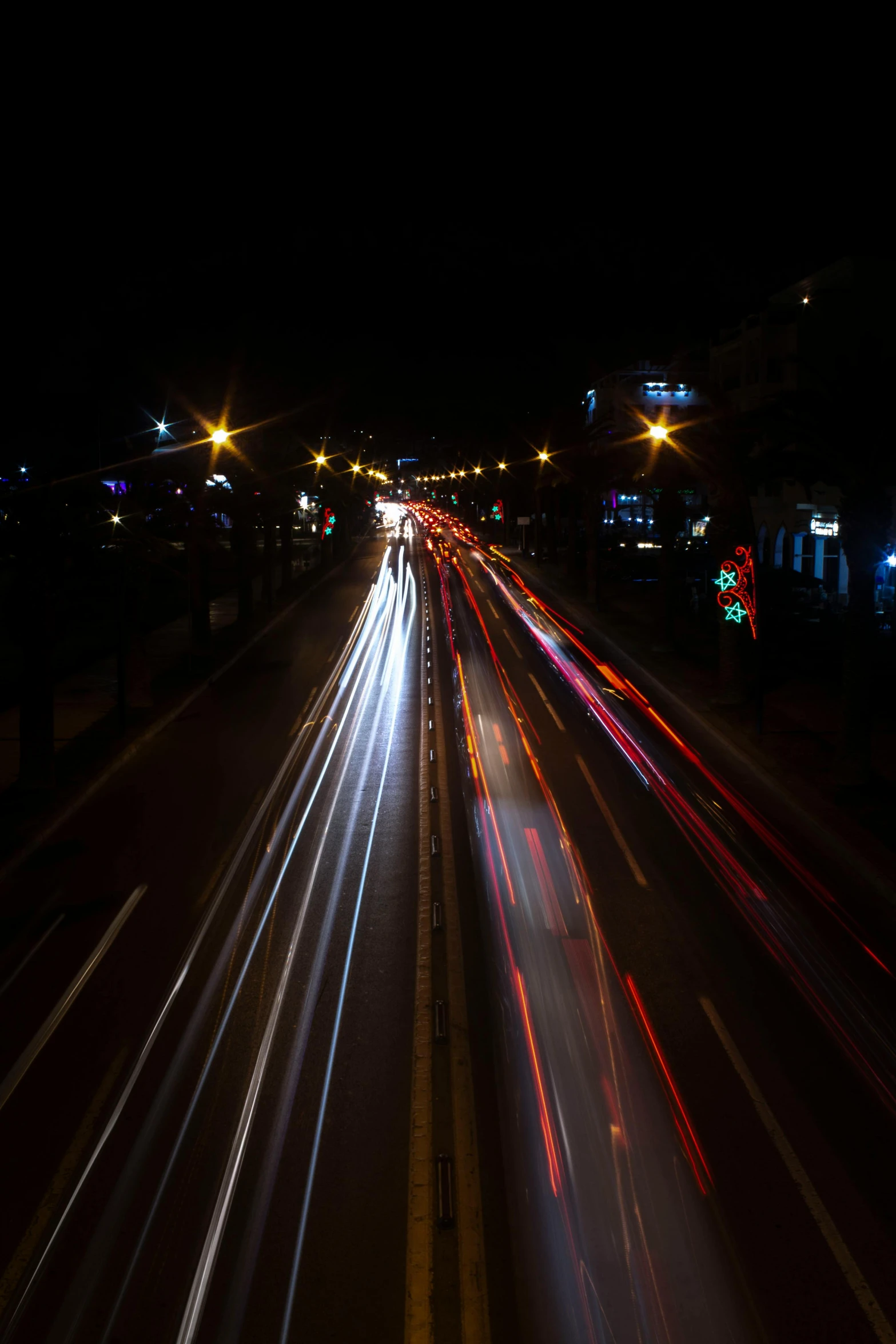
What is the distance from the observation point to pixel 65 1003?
9.35 meters

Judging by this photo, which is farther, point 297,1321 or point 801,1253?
point 801,1253

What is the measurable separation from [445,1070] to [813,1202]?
295cm

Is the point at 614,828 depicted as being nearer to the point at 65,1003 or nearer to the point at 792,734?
the point at 792,734

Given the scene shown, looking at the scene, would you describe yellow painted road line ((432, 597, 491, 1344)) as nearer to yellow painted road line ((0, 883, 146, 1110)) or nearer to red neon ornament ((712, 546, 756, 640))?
yellow painted road line ((0, 883, 146, 1110))

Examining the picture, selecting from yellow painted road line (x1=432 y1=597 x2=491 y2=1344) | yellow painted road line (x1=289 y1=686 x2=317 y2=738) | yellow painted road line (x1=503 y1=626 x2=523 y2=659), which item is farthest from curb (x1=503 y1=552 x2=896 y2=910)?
yellow painted road line (x1=289 y1=686 x2=317 y2=738)

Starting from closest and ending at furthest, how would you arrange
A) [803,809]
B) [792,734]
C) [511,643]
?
1. [803,809]
2. [792,734]
3. [511,643]

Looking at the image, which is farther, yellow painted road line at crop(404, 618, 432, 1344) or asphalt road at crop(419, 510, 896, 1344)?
asphalt road at crop(419, 510, 896, 1344)

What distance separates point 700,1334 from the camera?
5.50 meters

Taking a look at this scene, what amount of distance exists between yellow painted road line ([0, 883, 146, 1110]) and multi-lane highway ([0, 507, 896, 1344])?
0.05 meters

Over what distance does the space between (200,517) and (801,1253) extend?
26373 millimetres

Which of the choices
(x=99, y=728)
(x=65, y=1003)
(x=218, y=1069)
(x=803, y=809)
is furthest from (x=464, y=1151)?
(x=99, y=728)

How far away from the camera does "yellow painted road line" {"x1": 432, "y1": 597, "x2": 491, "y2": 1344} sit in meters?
5.69

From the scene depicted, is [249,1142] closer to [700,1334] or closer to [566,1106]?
[566,1106]

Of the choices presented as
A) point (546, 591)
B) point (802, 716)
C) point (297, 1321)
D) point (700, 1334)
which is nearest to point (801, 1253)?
point (700, 1334)
